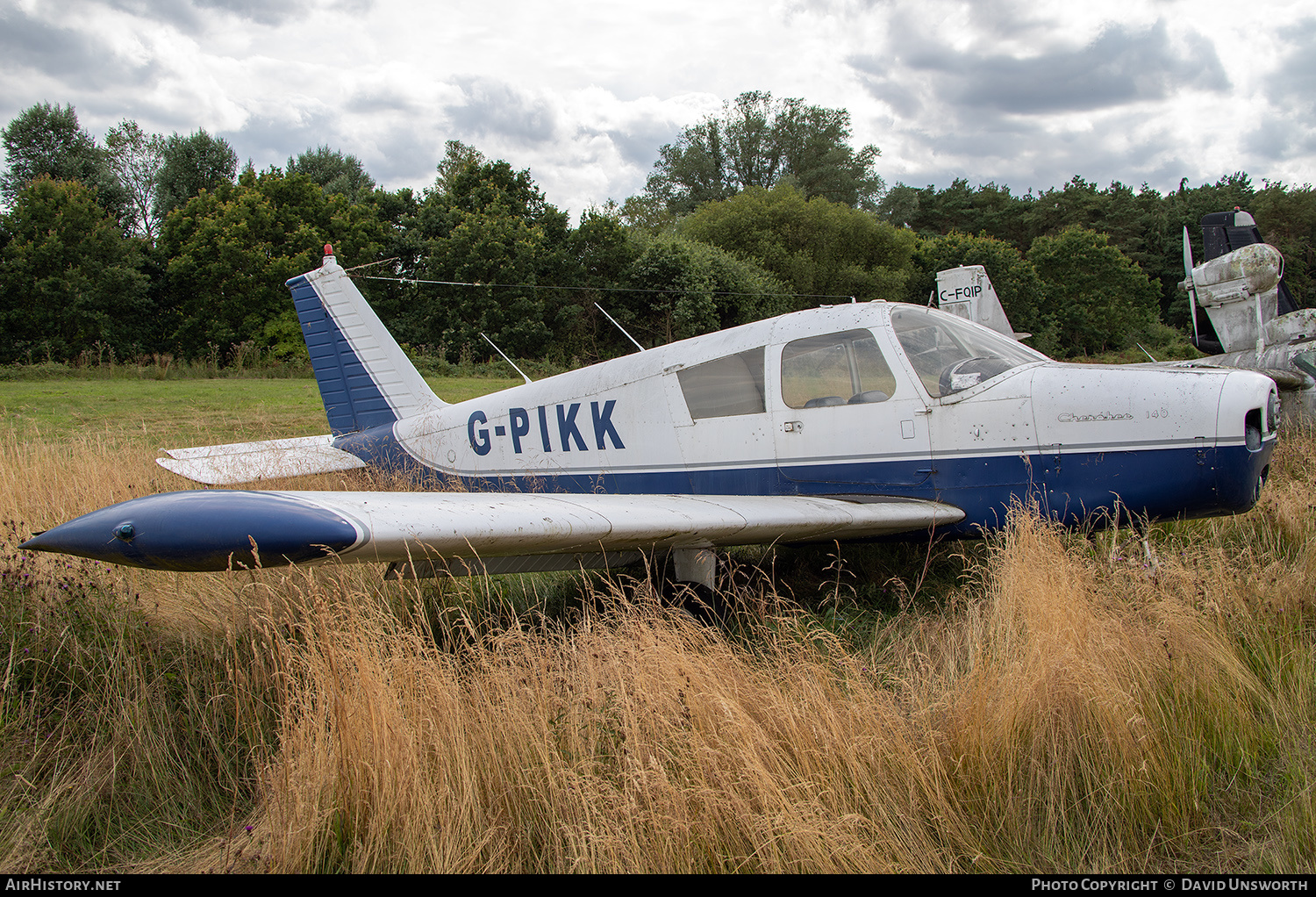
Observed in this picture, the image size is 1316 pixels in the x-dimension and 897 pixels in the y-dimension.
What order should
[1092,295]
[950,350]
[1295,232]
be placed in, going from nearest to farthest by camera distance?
[950,350] < [1092,295] < [1295,232]

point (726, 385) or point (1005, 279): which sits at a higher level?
point (1005, 279)

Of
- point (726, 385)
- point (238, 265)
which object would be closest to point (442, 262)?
point (238, 265)

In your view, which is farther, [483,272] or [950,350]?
[483,272]

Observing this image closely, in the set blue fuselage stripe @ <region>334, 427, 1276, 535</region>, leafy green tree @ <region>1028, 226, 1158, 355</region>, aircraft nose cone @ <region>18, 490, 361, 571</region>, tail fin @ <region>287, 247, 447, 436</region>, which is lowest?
blue fuselage stripe @ <region>334, 427, 1276, 535</region>

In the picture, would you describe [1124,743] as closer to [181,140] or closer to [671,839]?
[671,839]

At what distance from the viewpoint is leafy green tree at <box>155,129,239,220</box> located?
38094mm

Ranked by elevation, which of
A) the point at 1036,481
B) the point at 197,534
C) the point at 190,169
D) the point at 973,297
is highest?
the point at 190,169

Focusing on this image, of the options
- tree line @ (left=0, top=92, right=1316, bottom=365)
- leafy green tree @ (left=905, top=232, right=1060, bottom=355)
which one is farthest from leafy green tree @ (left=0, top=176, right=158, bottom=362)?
leafy green tree @ (left=905, top=232, right=1060, bottom=355)

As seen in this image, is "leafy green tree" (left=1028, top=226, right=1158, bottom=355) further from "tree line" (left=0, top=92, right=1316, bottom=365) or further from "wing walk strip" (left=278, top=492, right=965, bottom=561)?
"wing walk strip" (left=278, top=492, right=965, bottom=561)

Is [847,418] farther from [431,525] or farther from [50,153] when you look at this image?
[50,153]

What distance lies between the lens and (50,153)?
3844 centimetres

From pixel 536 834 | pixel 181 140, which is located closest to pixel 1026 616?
pixel 536 834

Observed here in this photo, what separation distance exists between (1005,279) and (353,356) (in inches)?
1736

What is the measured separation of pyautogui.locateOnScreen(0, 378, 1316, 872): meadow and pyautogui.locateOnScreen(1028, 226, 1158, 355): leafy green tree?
4756cm
